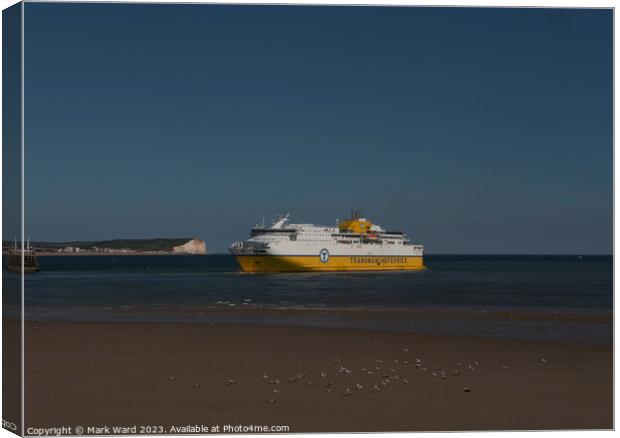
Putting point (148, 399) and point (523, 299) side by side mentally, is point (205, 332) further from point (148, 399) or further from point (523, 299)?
point (523, 299)

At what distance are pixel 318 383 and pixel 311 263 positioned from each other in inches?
1368

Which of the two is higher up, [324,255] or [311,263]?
[324,255]

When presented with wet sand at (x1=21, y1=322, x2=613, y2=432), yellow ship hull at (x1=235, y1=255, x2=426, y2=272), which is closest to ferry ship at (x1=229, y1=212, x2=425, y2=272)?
yellow ship hull at (x1=235, y1=255, x2=426, y2=272)

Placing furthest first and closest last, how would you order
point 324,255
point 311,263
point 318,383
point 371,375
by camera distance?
point 324,255
point 311,263
point 371,375
point 318,383

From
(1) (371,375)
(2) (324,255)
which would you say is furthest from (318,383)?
(2) (324,255)

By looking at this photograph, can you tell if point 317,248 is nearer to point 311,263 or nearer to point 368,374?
point 311,263

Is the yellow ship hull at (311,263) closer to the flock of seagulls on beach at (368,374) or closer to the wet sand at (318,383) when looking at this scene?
the wet sand at (318,383)

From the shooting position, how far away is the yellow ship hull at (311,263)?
130 ft

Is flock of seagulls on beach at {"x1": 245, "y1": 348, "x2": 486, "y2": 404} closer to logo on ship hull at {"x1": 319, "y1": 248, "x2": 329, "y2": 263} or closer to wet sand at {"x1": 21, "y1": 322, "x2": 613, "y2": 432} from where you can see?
wet sand at {"x1": 21, "y1": 322, "x2": 613, "y2": 432}

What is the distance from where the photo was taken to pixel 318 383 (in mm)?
5582

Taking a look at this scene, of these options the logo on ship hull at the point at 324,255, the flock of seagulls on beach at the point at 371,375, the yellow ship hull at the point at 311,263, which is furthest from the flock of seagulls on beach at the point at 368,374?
the logo on ship hull at the point at 324,255

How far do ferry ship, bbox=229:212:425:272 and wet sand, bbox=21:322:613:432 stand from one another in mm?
30585

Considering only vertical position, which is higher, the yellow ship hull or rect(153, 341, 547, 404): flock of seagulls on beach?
rect(153, 341, 547, 404): flock of seagulls on beach

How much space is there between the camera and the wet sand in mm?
4492
